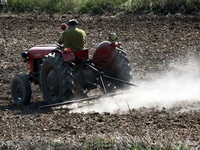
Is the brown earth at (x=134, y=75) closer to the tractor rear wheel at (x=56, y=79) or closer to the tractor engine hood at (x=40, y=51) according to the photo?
the tractor rear wheel at (x=56, y=79)

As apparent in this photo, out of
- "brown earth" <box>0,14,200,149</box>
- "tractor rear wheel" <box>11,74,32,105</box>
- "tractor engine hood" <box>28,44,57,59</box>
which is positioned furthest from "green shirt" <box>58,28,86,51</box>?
"brown earth" <box>0,14,200,149</box>

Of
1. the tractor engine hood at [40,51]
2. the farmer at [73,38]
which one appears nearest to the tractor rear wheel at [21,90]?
the tractor engine hood at [40,51]

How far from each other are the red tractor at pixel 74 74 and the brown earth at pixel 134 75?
0.38 meters

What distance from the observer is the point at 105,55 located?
12289 mm

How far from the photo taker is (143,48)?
17.4 m

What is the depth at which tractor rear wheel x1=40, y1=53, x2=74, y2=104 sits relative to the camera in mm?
11422

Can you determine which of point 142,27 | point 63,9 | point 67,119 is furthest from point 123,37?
point 67,119

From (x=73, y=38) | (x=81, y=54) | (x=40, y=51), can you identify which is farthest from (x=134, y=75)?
(x=73, y=38)

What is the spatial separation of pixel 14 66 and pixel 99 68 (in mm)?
4614

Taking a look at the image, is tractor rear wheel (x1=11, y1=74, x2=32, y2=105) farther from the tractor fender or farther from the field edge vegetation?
the field edge vegetation

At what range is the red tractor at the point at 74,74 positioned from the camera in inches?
454

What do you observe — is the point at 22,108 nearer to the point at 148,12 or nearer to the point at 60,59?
the point at 60,59

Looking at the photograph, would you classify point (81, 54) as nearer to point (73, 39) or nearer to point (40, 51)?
point (73, 39)

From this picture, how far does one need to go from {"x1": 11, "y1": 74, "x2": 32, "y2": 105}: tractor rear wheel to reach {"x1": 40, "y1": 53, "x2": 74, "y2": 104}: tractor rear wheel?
0.37m
